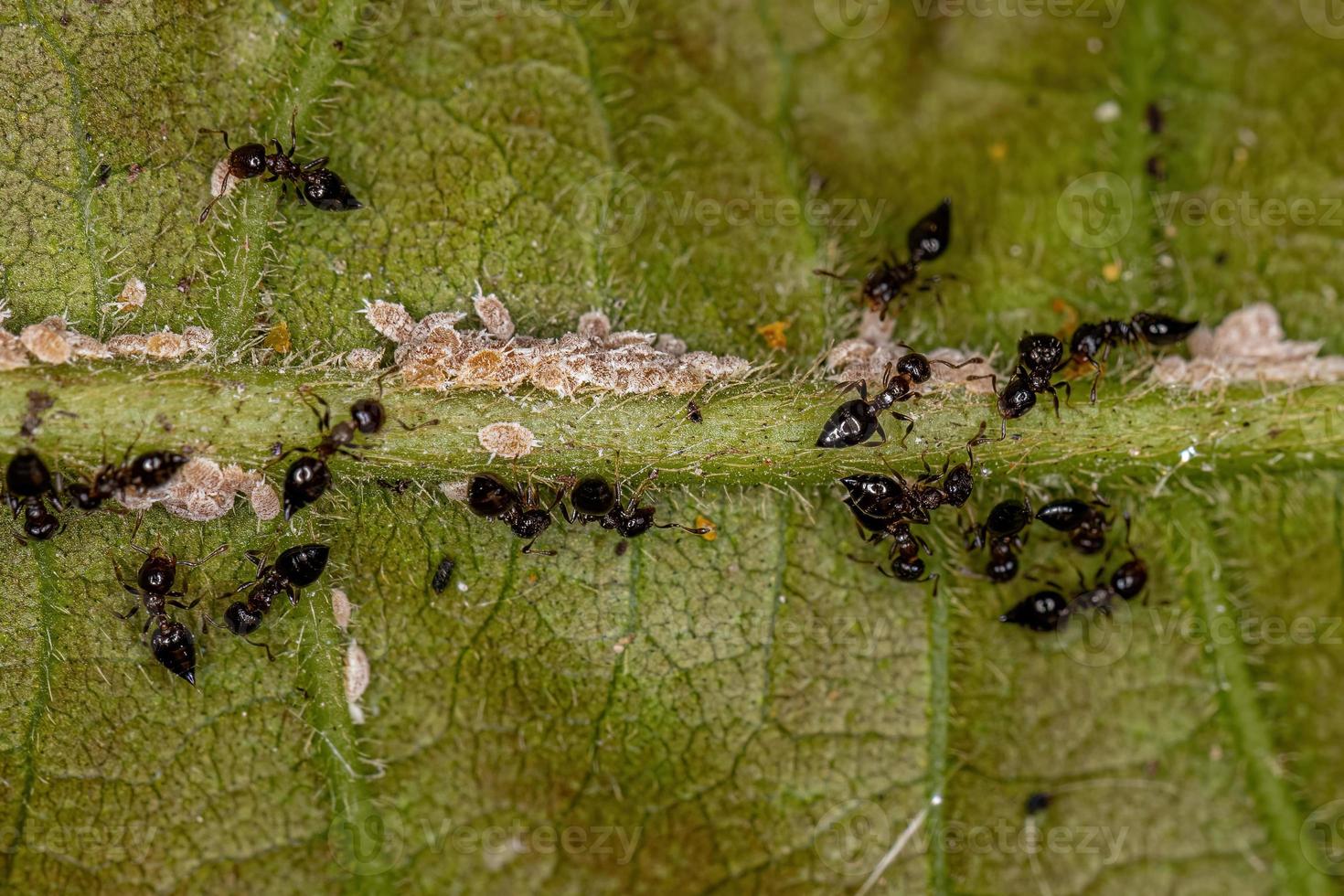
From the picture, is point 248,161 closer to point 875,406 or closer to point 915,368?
point 875,406

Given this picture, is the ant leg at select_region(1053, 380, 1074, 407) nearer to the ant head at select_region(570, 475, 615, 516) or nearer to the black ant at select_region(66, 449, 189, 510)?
the ant head at select_region(570, 475, 615, 516)

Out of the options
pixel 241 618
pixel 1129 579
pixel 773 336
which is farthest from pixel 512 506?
pixel 1129 579

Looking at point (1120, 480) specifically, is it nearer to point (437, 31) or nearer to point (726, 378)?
point (726, 378)

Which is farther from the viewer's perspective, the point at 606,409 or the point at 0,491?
the point at 606,409

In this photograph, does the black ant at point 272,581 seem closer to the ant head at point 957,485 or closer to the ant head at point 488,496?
the ant head at point 488,496

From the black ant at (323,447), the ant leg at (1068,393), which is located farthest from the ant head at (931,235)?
the black ant at (323,447)

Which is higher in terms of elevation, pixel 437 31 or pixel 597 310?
pixel 437 31

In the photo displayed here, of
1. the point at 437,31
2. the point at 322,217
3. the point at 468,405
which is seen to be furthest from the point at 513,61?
the point at 468,405
